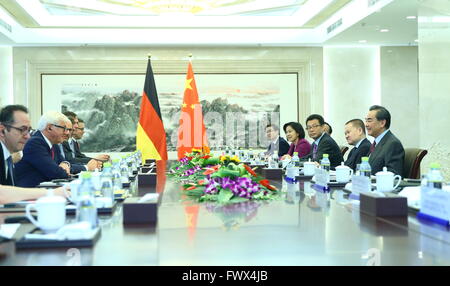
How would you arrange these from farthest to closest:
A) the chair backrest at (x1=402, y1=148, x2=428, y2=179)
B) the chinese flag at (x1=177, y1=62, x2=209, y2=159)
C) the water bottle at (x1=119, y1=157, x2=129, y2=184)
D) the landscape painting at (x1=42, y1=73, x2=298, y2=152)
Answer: the landscape painting at (x1=42, y1=73, x2=298, y2=152) < the chinese flag at (x1=177, y1=62, x2=209, y2=159) < the chair backrest at (x1=402, y1=148, x2=428, y2=179) < the water bottle at (x1=119, y1=157, x2=129, y2=184)

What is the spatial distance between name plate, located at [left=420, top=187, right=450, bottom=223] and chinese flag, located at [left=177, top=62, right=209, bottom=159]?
7227 millimetres

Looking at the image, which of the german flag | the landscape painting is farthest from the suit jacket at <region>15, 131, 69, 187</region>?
the landscape painting

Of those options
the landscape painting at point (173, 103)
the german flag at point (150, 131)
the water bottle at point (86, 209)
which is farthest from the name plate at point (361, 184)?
the landscape painting at point (173, 103)

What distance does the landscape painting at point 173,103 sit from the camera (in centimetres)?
1085

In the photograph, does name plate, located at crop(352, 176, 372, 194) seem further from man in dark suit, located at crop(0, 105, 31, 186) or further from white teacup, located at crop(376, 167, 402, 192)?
man in dark suit, located at crop(0, 105, 31, 186)

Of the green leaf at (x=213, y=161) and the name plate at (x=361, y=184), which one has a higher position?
the green leaf at (x=213, y=161)

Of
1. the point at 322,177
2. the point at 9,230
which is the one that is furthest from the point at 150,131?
the point at 9,230

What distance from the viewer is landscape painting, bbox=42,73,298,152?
10852 millimetres

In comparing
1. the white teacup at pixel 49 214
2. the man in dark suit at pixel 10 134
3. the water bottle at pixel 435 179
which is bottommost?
the white teacup at pixel 49 214

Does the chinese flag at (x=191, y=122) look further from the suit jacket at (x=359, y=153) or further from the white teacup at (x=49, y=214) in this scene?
the white teacup at (x=49, y=214)

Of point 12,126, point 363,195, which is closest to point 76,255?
point 363,195

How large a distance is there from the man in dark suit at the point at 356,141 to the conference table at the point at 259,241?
289cm
